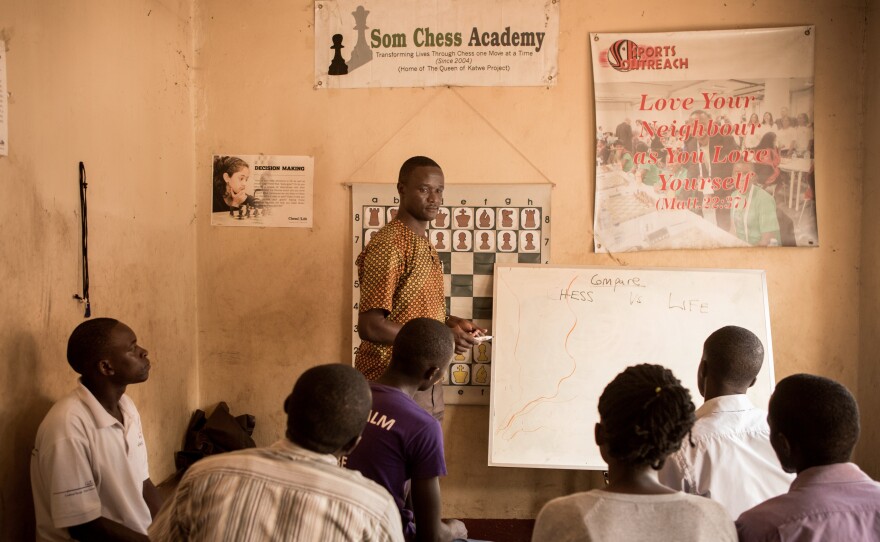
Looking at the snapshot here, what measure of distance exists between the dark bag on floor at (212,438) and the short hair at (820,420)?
2.73m

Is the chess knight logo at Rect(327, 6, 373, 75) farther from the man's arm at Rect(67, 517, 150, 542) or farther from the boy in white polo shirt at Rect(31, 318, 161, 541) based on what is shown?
the man's arm at Rect(67, 517, 150, 542)

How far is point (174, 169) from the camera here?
3627 millimetres

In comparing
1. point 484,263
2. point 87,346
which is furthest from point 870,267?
point 87,346

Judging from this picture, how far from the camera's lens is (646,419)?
1.45 metres

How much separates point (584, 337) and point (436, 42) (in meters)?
1.64

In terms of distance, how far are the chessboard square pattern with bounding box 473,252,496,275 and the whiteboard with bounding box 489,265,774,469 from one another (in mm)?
235

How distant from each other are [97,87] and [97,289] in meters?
0.78

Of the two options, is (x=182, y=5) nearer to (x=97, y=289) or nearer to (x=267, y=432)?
(x=97, y=289)

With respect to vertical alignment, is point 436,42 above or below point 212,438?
above

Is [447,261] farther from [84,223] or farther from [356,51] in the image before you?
[84,223]

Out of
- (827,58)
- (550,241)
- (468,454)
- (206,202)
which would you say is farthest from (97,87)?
(827,58)

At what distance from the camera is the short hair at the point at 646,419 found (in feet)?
4.72

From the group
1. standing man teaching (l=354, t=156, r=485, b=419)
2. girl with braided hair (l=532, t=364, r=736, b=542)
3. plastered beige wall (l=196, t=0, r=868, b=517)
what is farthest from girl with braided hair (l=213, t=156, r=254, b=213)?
girl with braided hair (l=532, t=364, r=736, b=542)

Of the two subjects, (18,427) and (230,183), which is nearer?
(18,427)
